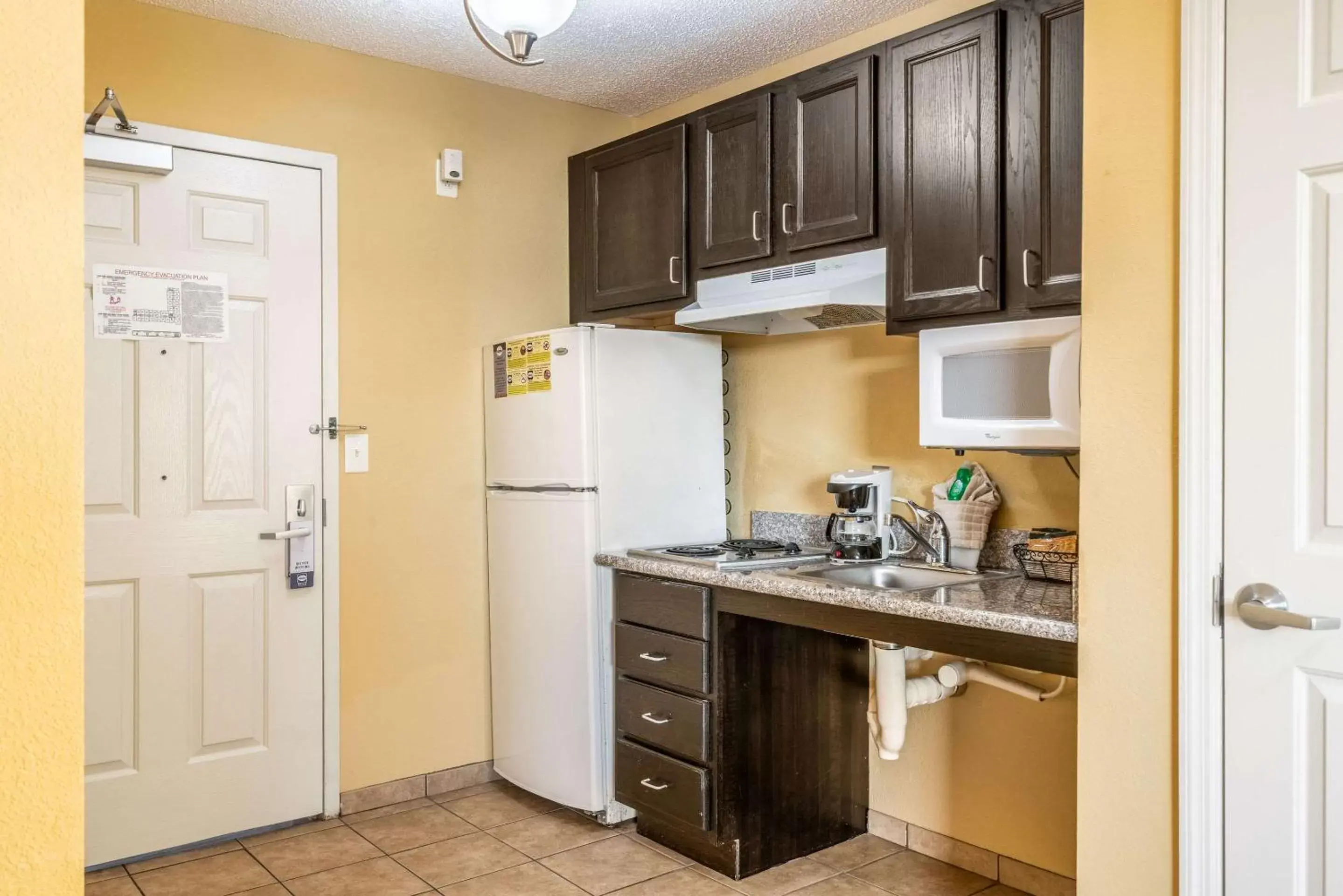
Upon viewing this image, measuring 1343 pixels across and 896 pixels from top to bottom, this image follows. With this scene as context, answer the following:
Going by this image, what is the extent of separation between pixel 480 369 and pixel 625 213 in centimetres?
79

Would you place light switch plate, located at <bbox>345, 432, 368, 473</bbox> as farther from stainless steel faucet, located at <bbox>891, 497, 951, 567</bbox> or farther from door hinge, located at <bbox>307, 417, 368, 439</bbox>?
stainless steel faucet, located at <bbox>891, 497, 951, 567</bbox>

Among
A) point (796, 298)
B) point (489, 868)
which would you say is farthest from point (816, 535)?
point (489, 868)

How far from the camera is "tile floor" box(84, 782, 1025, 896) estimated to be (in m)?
2.76

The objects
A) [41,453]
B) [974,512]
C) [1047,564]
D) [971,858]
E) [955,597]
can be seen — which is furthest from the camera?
[971,858]

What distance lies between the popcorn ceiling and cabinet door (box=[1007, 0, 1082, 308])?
810 millimetres

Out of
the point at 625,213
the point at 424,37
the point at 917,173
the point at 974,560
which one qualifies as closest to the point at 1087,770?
the point at 974,560

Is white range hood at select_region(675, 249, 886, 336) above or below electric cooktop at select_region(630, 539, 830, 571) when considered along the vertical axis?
above

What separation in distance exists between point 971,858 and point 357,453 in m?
2.32

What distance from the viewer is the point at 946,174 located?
8.27 feet

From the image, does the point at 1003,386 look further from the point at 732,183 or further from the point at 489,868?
the point at 489,868

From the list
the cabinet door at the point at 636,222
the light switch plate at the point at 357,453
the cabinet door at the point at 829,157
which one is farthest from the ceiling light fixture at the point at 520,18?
the light switch plate at the point at 357,453

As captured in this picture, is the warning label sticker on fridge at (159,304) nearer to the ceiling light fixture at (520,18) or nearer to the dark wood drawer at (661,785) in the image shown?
the ceiling light fixture at (520,18)

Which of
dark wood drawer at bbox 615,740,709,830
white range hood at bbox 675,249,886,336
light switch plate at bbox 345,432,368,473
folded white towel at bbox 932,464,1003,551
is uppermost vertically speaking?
white range hood at bbox 675,249,886,336

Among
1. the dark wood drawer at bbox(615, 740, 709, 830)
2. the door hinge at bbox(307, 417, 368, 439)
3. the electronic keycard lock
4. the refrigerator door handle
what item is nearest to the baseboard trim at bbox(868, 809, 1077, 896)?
the dark wood drawer at bbox(615, 740, 709, 830)
